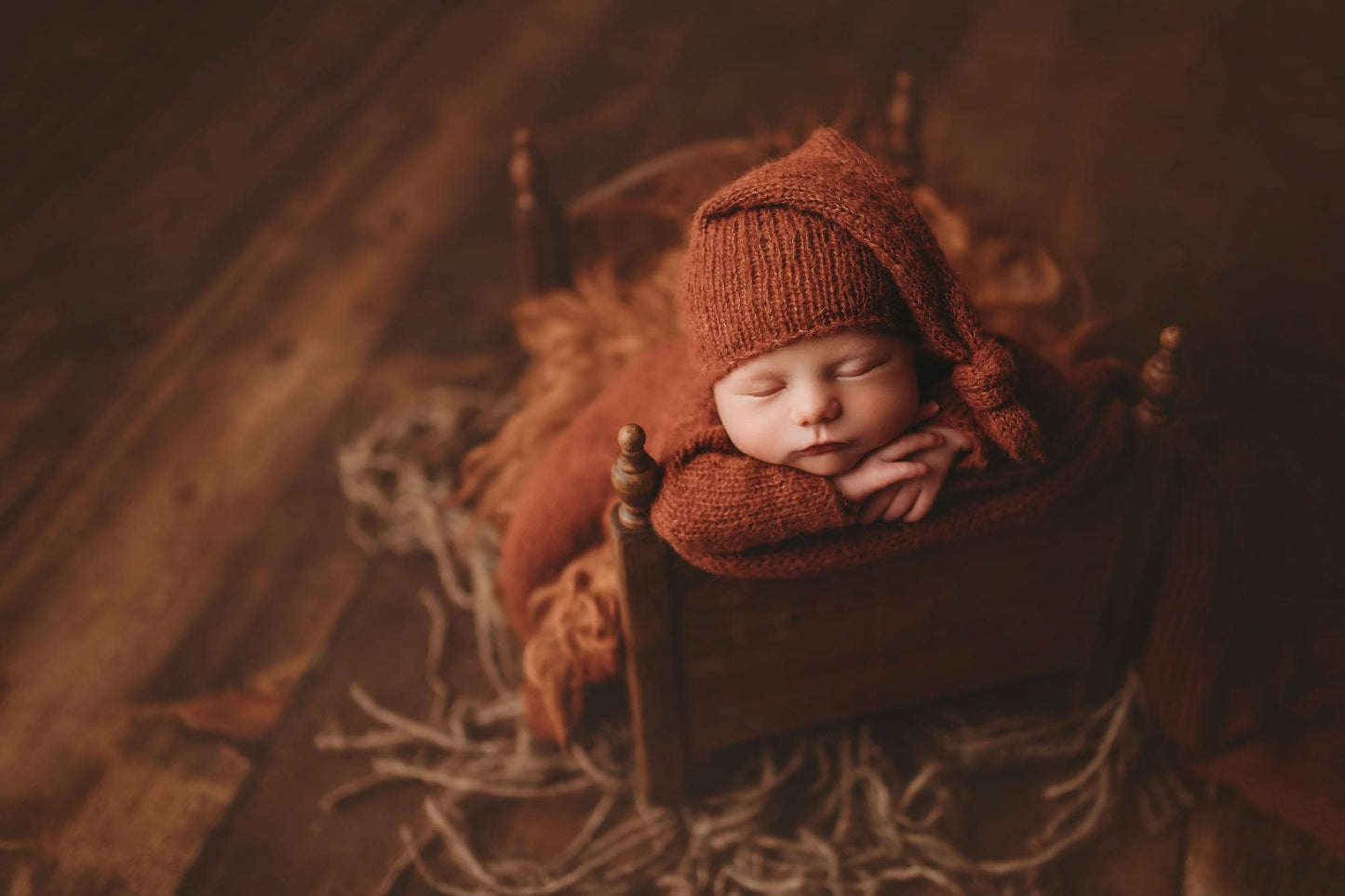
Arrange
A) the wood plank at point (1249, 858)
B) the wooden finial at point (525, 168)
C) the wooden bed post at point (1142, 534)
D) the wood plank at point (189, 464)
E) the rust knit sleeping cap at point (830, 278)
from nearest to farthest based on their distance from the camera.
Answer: the rust knit sleeping cap at point (830, 278) < the wooden bed post at point (1142, 534) < the wood plank at point (1249, 858) < the wood plank at point (189, 464) < the wooden finial at point (525, 168)

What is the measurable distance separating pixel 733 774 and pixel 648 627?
1.05ft

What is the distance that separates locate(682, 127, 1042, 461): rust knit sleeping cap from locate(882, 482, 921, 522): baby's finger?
2.6 inches

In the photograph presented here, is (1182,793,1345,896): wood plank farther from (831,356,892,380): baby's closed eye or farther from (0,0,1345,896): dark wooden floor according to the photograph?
(831,356,892,380): baby's closed eye

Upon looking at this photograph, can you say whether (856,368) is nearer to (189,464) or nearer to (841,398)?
(841,398)

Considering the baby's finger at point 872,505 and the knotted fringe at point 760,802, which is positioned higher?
the baby's finger at point 872,505

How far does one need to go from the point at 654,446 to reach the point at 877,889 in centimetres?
49

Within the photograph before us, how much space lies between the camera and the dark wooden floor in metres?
1.20

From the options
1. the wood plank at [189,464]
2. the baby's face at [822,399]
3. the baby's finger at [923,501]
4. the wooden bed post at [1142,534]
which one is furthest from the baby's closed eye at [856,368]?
the wood plank at [189,464]

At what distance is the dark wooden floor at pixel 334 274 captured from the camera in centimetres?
120

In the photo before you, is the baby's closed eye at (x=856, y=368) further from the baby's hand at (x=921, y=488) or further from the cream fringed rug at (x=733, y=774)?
the cream fringed rug at (x=733, y=774)

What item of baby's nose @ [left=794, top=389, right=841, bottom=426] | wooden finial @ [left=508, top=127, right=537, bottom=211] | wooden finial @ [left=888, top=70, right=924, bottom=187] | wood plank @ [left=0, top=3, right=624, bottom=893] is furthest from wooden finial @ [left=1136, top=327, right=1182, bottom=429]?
wood plank @ [left=0, top=3, right=624, bottom=893]

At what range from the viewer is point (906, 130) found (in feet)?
4.38

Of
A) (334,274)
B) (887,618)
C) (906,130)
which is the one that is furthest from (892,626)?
(334,274)

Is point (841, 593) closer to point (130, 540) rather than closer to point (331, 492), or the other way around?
point (331, 492)
